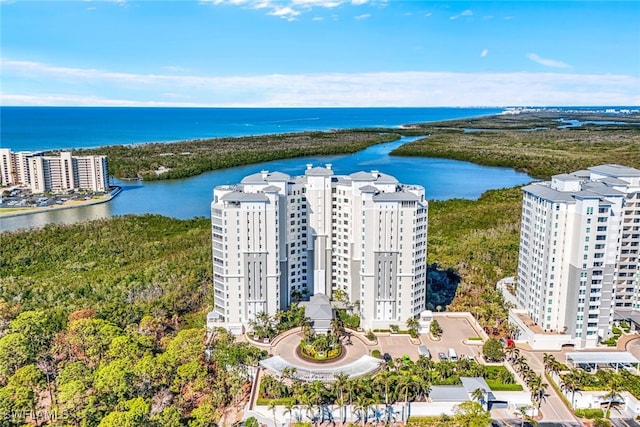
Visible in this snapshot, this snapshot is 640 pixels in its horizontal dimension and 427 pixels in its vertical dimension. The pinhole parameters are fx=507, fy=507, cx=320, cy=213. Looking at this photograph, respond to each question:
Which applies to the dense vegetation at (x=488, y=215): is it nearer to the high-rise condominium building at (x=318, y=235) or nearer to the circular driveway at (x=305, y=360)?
the high-rise condominium building at (x=318, y=235)

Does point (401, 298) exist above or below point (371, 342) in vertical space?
above

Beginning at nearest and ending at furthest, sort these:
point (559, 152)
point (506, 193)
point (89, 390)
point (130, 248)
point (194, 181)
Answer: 1. point (89, 390)
2. point (130, 248)
3. point (506, 193)
4. point (194, 181)
5. point (559, 152)

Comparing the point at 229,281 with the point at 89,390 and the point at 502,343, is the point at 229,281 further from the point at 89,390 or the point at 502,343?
the point at 502,343

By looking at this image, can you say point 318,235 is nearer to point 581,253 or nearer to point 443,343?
point 443,343

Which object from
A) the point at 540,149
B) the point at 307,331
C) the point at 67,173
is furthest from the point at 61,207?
the point at 540,149

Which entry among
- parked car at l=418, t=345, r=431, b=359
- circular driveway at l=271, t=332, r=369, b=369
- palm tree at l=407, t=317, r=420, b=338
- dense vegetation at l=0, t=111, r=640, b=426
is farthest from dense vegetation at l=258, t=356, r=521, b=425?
palm tree at l=407, t=317, r=420, b=338

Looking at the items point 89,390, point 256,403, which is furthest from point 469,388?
point 89,390

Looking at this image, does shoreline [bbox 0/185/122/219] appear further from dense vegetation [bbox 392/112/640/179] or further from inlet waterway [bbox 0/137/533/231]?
dense vegetation [bbox 392/112/640/179]
